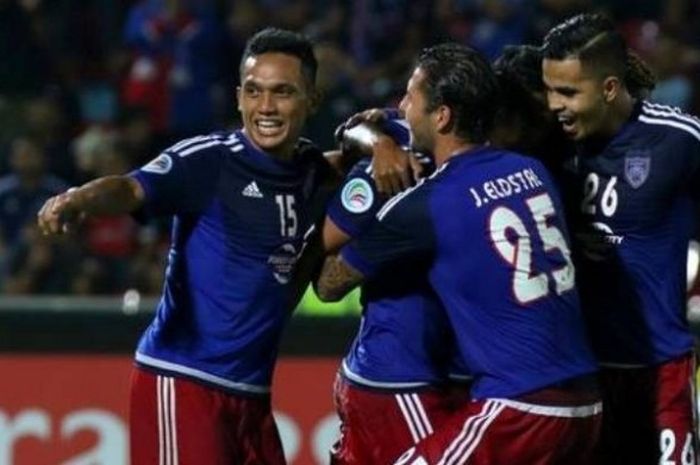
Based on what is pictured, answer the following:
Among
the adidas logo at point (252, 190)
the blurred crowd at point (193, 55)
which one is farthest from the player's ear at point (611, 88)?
the blurred crowd at point (193, 55)

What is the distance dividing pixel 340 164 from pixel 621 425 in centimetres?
117

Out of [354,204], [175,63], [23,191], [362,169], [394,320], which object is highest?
[175,63]

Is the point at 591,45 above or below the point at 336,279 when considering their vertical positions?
above

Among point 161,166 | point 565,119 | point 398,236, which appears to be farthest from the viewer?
point 565,119

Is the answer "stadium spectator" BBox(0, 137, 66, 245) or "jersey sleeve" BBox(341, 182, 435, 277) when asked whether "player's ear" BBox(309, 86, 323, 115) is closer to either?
"jersey sleeve" BBox(341, 182, 435, 277)

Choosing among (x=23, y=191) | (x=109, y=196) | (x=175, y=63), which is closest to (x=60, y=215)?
(x=109, y=196)

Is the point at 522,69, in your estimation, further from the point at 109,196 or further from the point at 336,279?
the point at 109,196

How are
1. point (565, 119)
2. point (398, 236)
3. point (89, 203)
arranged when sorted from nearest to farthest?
point (89, 203)
point (398, 236)
point (565, 119)

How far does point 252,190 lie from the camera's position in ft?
21.4

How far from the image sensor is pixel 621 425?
6.70m

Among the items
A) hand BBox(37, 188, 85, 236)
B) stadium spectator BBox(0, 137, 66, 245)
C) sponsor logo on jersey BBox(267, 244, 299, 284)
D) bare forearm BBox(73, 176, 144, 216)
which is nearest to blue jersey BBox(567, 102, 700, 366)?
sponsor logo on jersey BBox(267, 244, 299, 284)

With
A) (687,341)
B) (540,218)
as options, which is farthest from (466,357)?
(687,341)

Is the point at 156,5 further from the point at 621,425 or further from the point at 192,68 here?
the point at 621,425

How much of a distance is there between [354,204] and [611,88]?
82 centimetres
